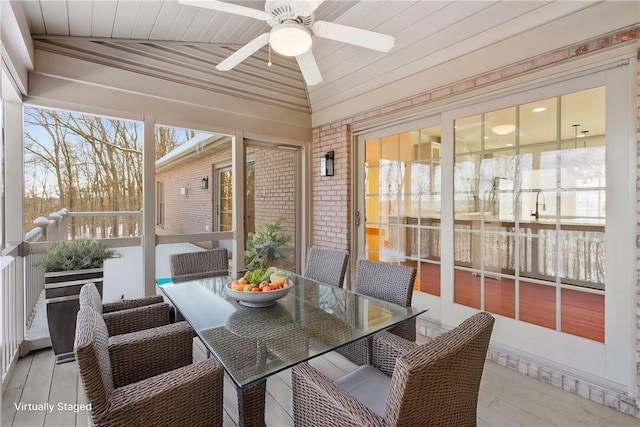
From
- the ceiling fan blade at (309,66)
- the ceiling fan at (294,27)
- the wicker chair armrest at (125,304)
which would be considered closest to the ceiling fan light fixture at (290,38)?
the ceiling fan at (294,27)

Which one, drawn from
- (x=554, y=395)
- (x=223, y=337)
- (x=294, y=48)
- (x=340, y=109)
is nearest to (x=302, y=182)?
(x=340, y=109)

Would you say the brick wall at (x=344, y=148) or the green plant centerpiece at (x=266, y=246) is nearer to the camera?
the brick wall at (x=344, y=148)

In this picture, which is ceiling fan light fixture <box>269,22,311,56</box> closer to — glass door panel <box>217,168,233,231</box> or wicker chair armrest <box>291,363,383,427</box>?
wicker chair armrest <box>291,363,383,427</box>

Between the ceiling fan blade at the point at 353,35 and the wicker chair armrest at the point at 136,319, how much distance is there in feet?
6.91

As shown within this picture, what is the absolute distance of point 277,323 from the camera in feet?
5.76

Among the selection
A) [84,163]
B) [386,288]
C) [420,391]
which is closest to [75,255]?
[84,163]

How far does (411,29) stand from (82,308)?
11.0 feet

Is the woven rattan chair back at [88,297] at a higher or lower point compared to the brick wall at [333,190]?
lower

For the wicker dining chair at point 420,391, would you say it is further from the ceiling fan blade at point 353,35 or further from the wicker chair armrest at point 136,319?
the ceiling fan blade at point 353,35

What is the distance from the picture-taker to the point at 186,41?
3367 millimetres

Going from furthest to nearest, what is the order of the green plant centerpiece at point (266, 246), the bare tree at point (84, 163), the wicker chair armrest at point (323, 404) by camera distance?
the green plant centerpiece at point (266, 246) → the bare tree at point (84, 163) → the wicker chair armrest at point (323, 404)

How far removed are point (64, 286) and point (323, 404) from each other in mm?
2580

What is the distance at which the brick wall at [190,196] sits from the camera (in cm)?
366

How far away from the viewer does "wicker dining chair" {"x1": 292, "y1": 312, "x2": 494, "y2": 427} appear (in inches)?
38.5
